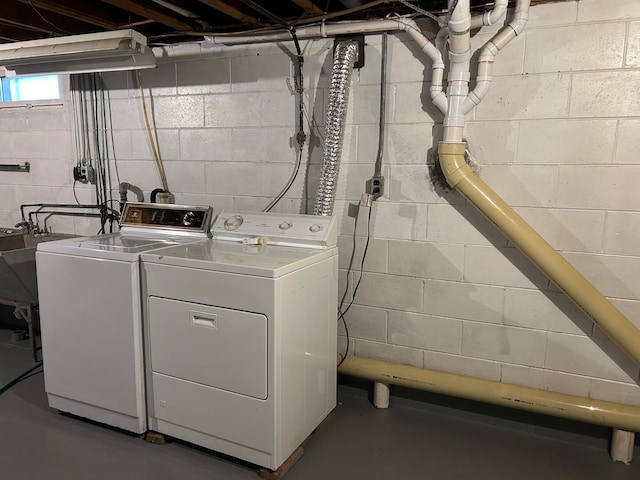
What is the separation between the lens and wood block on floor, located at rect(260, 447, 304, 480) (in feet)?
6.72

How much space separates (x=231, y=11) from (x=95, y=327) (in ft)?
5.78

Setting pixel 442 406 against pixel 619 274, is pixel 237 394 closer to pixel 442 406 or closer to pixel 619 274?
pixel 442 406

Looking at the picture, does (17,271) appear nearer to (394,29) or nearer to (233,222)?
(233,222)

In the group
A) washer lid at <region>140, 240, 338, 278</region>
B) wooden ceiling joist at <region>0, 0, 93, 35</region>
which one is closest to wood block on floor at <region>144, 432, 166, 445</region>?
washer lid at <region>140, 240, 338, 278</region>

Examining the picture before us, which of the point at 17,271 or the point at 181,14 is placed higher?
the point at 181,14

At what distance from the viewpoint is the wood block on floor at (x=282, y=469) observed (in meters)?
2.05

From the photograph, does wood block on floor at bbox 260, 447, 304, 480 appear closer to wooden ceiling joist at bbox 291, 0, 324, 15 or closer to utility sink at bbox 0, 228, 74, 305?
utility sink at bbox 0, 228, 74, 305

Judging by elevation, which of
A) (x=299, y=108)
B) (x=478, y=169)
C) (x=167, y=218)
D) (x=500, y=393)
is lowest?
(x=500, y=393)

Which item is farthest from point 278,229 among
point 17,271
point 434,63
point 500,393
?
point 17,271

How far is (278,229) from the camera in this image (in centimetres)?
249

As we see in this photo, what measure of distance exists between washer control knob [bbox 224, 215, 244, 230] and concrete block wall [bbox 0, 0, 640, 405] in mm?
310

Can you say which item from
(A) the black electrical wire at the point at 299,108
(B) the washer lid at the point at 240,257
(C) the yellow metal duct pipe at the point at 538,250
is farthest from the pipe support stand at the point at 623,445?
(A) the black electrical wire at the point at 299,108

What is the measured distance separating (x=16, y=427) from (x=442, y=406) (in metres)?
2.29

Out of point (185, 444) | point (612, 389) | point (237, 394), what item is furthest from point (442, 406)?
point (185, 444)
